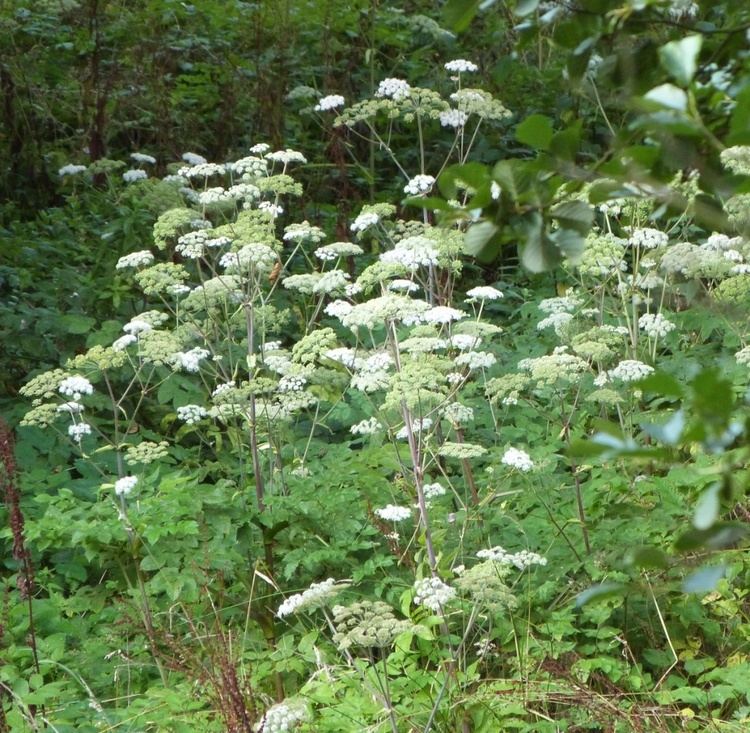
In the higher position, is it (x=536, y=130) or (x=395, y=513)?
(x=536, y=130)

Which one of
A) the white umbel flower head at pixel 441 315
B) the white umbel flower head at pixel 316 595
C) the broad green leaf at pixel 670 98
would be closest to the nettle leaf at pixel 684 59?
the broad green leaf at pixel 670 98

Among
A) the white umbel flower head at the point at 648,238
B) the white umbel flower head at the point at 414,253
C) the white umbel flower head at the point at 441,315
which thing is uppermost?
the white umbel flower head at the point at 414,253

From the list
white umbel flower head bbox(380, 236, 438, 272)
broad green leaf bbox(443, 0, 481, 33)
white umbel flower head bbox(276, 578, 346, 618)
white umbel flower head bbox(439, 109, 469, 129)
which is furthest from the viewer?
white umbel flower head bbox(439, 109, 469, 129)

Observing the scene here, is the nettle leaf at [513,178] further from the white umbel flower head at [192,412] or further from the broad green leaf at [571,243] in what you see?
the white umbel flower head at [192,412]

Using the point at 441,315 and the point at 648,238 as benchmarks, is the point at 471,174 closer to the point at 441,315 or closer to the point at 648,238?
the point at 441,315

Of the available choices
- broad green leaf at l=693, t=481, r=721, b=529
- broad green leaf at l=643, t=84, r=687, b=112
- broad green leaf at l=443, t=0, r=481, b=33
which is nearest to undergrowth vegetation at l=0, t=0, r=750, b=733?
broad green leaf at l=443, t=0, r=481, b=33

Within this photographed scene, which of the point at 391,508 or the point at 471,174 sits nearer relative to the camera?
the point at 471,174

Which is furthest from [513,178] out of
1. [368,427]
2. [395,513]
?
[368,427]

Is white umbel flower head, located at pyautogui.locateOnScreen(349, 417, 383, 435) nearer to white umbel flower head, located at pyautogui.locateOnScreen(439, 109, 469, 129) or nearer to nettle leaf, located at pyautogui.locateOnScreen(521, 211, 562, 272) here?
white umbel flower head, located at pyautogui.locateOnScreen(439, 109, 469, 129)

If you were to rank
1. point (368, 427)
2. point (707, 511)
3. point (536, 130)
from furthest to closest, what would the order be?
point (368, 427)
point (536, 130)
point (707, 511)

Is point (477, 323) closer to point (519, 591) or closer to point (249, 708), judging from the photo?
point (519, 591)

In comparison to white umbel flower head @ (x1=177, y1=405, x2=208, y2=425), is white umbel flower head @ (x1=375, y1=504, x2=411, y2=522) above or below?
above

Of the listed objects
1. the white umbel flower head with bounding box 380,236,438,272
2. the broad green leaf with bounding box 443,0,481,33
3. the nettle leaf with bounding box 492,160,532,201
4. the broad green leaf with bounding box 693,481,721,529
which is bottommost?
the white umbel flower head with bounding box 380,236,438,272

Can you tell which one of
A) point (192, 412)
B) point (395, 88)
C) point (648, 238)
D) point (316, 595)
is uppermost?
point (395, 88)
